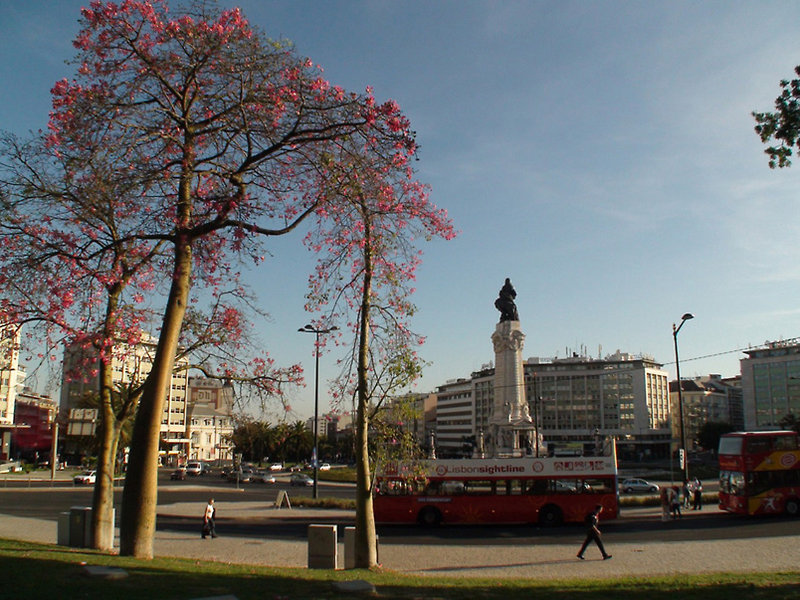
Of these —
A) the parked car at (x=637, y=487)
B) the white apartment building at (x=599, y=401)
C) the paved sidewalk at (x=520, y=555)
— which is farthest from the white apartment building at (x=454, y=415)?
the paved sidewalk at (x=520, y=555)

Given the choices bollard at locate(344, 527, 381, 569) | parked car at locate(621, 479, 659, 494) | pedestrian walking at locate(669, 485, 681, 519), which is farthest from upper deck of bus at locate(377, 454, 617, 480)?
parked car at locate(621, 479, 659, 494)

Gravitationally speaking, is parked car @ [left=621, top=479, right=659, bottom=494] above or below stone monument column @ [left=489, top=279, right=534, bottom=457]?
below

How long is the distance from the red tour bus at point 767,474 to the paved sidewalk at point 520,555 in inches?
235

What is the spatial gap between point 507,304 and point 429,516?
4982cm

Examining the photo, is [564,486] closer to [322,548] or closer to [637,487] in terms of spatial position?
[322,548]

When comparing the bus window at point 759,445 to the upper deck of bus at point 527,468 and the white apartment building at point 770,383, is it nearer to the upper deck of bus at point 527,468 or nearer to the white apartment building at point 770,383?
the upper deck of bus at point 527,468

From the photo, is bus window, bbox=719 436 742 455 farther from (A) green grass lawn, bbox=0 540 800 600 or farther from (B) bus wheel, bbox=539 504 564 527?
(A) green grass lawn, bbox=0 540 800 600

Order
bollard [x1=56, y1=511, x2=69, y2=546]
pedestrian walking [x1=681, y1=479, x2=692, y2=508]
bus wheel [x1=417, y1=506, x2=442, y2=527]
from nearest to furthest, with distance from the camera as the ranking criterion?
bollard [x1=56, y1=511, x2=69, y2=546], bus wheel [x1=417, y1=506, x2=442, y2=527], pedestrian walking [x1=681, y1=479, x2=692, y2=508]

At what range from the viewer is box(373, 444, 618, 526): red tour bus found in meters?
26.2

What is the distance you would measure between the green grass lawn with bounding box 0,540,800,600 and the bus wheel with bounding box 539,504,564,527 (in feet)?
42.9

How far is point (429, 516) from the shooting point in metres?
26.4

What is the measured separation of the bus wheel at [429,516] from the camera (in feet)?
86.4

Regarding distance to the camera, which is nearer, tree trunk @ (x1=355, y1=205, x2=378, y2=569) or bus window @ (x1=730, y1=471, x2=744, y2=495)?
tree trunk @ (x1=355, y1=205, x2=378, y2=569)

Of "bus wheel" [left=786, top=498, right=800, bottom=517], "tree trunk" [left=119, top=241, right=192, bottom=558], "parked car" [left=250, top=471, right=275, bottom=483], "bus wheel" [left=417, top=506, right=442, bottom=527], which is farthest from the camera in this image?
"parked car" [left=250, top=471, right=275, bottom=483]
